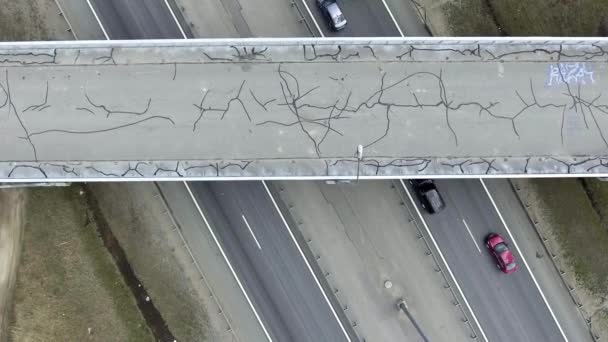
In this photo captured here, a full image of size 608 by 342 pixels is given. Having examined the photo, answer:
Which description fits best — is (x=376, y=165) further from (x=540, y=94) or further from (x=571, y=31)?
(x=571, y=31)

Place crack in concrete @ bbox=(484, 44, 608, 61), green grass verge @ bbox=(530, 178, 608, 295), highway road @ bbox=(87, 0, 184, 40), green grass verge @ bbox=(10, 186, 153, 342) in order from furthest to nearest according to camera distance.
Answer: green grass verge @ bbox=(530, 178, 608, 295) < green grass verge @ bbox=(10, 186, 153, 342) < highway road @ bbox=(87, 0, 184, 40) < crack in concrete @ bbox=(484, 44, 608, 61)

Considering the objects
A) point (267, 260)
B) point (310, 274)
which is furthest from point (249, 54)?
point (310, 274)

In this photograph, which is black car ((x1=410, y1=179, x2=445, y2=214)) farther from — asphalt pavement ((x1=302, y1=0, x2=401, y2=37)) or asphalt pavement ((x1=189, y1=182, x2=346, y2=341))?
asphalt pavement ((x1=302, y1=0, x2=401, y2=37))

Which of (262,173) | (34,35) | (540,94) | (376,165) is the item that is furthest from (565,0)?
(34,35)

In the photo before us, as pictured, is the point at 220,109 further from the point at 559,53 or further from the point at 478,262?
the point at 478,262

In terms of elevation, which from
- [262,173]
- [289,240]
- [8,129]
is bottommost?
[289,240]

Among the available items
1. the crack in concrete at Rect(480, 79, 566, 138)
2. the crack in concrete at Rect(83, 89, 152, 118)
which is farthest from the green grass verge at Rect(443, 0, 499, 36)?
the crack in concrete at Rect(83, 89, 152, 118)

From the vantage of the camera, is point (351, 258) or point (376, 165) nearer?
point (376, 165)
